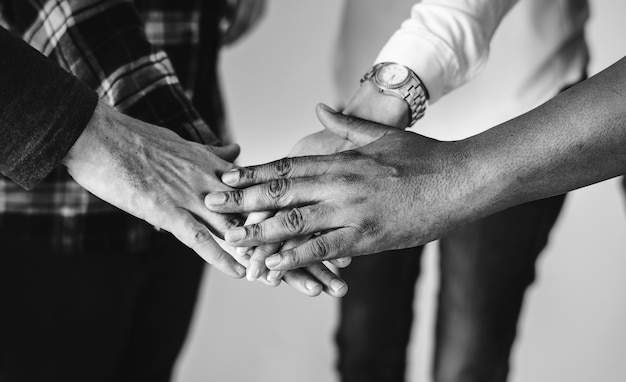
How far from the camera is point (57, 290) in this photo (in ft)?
4.04

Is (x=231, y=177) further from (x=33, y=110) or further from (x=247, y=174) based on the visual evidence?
(x=33, y=110)

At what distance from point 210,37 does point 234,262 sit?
39 cm

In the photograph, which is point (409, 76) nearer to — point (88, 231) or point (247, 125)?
point (88, 231)

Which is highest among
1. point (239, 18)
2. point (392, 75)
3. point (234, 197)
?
point (239, 18)

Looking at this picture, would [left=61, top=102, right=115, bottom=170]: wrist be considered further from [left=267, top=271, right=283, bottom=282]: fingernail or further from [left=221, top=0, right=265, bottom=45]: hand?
[left=221, top=0, right=265, bottom=45]: hand

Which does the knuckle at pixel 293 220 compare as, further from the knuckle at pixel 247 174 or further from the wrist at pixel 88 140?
the wrist at pixel 88 140

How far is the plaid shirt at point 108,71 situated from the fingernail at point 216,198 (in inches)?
6.0

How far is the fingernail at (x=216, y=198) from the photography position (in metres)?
1.04

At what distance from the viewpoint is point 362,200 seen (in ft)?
3.27

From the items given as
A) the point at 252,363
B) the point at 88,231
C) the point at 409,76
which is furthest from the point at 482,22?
the point at 252,363

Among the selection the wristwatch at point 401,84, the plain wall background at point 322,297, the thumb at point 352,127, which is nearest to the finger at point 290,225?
the thumb at point 352,127

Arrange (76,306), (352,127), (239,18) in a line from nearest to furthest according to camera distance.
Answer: (352,127) → (76,306) → (239,18)

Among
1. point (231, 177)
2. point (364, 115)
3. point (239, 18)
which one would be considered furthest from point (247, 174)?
point (239, 18)

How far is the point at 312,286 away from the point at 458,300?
478mm
